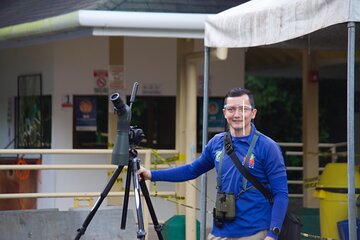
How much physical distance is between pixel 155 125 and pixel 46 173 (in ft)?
5.58

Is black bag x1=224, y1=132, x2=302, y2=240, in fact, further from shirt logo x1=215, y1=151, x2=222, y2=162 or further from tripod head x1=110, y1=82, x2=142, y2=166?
tripod head x1=110, y1=82, x2=142, y2=166

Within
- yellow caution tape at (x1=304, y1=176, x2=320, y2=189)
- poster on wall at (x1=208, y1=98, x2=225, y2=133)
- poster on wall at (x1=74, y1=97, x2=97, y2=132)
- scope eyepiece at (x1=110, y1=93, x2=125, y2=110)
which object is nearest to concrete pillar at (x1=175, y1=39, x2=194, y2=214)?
poster on wall at (x1=208, y1=98, x2=225, y2=133)

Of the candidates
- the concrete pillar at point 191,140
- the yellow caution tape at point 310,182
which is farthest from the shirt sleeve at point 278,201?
the yellow caution tape at point 310,182

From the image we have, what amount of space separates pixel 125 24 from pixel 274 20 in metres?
3.04

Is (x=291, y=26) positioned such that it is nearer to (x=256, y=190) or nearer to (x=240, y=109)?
(x=240, y=109)

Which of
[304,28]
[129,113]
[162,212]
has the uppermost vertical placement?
[304,28]

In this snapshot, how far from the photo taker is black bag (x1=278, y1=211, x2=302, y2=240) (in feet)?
18.6

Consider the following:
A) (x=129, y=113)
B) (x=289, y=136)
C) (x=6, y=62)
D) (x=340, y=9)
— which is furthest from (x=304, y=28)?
(x=289, y=136)

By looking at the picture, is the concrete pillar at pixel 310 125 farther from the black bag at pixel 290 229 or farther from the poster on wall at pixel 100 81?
the black bag at pixel 290 229

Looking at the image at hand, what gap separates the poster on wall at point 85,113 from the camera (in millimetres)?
12359

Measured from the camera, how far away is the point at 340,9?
597 centimetres

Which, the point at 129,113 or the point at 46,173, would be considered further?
the point at 46,173

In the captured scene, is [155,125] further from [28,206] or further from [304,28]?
[304,28]

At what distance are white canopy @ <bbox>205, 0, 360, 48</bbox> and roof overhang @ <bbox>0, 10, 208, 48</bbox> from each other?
1677mm
